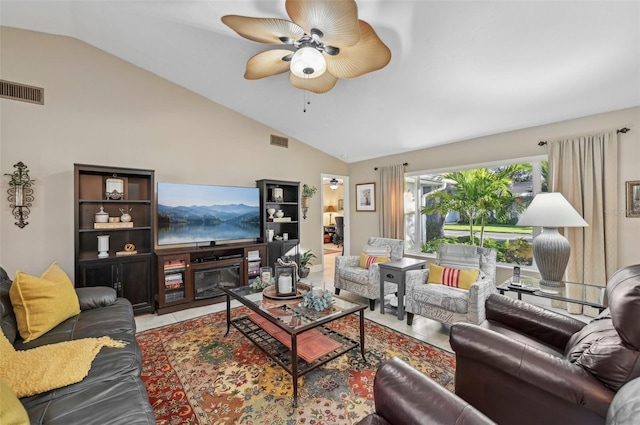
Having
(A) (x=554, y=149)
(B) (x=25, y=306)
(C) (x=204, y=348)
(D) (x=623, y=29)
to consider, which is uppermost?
(D) (x=623, y=29)

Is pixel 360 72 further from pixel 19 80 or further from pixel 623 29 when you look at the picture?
pixel 19 80

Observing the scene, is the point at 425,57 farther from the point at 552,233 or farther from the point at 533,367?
the point at 533,367

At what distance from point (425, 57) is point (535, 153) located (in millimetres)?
2074

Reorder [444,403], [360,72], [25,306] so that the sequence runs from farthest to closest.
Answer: [360,72], [25,306], [444,403]

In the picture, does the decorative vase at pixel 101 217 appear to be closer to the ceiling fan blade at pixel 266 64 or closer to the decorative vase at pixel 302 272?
the ceiling fan blade at pixel 266 64

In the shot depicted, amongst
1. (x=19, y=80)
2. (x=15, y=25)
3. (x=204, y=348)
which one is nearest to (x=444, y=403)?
(x=204, y=348)

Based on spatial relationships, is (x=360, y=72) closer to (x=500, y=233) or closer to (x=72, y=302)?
(x=72, y=302)

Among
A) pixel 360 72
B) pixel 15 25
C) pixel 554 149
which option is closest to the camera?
pixel 360 72

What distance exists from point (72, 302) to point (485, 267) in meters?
3.97

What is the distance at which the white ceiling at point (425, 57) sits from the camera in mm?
2139

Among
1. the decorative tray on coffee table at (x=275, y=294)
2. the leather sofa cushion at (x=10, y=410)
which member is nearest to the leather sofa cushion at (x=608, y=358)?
the decorative tray on coffee table at (x=275, y=294)

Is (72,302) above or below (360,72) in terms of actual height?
below

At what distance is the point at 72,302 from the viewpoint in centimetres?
216

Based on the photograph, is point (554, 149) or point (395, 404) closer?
point (395, 404)
